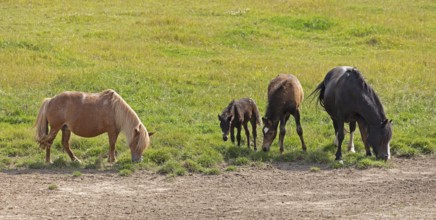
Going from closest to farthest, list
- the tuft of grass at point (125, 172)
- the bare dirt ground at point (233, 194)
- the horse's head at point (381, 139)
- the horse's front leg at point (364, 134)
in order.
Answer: the bare dirt ground at point (233, 194), the tuft of grass at point (125, 172), the horse's head at point (381, 139), the horse's front leg at point (364, 134)

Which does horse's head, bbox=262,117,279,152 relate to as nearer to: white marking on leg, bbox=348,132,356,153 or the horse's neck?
white marking on leg, bbox=348,132,356,153

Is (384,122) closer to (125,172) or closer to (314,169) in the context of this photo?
(314,169)

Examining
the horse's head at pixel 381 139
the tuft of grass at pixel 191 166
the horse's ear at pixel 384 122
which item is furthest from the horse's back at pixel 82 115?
the horse's ear at pixel 384 122

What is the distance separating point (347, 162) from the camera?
16219 millimetres

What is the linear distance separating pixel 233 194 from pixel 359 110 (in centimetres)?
402

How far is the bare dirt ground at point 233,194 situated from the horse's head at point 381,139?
326 mm

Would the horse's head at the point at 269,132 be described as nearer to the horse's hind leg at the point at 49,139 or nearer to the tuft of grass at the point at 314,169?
the tuft of grass at the point at 314,169

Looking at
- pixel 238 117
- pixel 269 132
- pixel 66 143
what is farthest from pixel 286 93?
pixel 66 143

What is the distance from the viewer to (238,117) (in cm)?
1733

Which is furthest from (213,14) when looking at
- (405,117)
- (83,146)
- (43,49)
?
(83,146)

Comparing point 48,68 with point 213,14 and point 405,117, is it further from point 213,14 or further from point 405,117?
point 213,14

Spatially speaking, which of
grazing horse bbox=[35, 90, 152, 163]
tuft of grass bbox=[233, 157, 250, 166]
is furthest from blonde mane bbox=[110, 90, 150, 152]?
tuft of grass bbox=[233, 157, 250, 166]

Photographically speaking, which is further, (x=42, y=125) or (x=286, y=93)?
(x=286, y=93)

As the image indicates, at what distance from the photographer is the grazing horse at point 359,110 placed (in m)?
16.3
